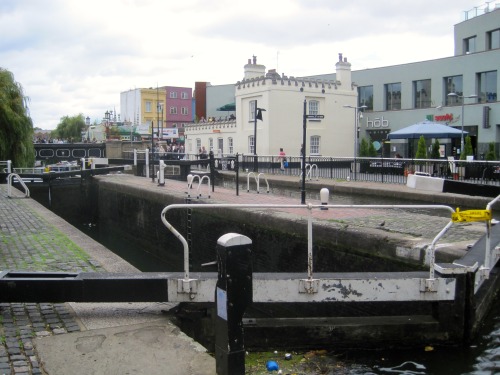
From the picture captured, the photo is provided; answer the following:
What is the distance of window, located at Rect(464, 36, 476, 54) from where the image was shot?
127 ft

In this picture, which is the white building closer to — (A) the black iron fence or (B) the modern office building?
(B) the modern office building

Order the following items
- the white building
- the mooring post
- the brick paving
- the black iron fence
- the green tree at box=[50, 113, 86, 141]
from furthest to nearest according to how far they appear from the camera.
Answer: the green tree at box=[50, 113, 86, 141] → the white building → the black iron fence → the brick paving → the mooring post

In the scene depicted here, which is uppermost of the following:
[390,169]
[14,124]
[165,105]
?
[165,105]

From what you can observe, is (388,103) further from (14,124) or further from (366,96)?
(14,124)

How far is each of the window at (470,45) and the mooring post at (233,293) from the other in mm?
39035

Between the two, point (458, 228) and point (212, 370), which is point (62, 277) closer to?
point (212, 370)

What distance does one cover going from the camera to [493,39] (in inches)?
1449

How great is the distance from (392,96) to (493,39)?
26.7 feet

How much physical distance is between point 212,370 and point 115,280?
5.87 feet

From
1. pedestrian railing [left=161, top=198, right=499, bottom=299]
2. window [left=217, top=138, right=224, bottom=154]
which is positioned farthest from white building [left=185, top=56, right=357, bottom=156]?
pedestrian railing [left=161, top=198, right=499, bottom=299]

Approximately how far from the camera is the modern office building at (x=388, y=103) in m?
35.0

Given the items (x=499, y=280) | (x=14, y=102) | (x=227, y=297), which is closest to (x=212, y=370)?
(x=227, y=297)

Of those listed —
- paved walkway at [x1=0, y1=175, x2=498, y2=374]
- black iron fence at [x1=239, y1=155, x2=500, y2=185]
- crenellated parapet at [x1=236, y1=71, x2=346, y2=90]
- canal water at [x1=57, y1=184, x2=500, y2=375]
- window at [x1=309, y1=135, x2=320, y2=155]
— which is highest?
crenellated parapet at [x1=236, y1=71, x2=346, y2=90]

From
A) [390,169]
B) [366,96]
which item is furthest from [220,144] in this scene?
[390,169]
